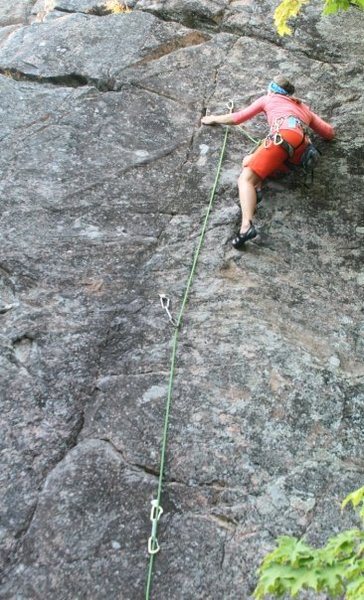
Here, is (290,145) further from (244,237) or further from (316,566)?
(316,566)

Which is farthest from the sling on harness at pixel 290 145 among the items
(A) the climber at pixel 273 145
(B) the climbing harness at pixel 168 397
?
(B) the climbing harness at pixel 168 397

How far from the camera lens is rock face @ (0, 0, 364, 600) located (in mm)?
4324

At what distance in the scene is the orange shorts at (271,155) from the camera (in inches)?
245

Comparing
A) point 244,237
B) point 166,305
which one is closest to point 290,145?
point 244,237

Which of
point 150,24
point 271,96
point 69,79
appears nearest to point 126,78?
point 69,79

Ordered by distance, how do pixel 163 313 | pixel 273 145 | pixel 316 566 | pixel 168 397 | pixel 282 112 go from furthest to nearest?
pixel 282 112
pixel 273 145
pixel 163 313
pixel 168 397
pixel 316 566

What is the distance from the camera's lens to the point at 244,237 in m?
5.85

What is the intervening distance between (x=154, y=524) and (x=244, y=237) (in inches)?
105

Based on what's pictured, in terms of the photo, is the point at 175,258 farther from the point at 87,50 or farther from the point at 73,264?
the point at 87,50

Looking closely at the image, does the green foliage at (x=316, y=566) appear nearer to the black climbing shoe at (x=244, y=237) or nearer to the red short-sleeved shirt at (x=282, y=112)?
A: the black climbing shoe at (x=244, y=237)

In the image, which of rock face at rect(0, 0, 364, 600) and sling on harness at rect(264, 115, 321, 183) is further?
sling on harness at rect(264, 115, 321, 183)

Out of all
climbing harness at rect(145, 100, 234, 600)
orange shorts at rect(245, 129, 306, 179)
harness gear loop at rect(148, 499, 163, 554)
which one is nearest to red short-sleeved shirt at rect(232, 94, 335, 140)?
orange shorts at rect(245, 129, 306, 179)

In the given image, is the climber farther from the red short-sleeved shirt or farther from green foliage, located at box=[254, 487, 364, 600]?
green foliage, located at box=[254, 487, 364, 600]

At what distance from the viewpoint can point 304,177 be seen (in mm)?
6750
